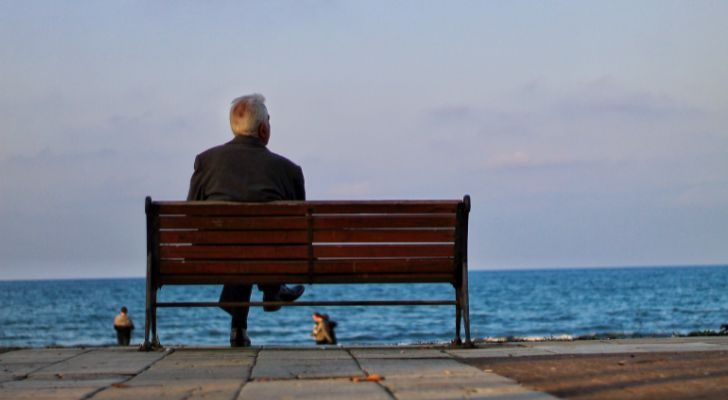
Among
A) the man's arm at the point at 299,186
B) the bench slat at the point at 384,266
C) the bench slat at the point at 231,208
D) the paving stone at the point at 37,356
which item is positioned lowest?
the paving stone at the point at 37,356

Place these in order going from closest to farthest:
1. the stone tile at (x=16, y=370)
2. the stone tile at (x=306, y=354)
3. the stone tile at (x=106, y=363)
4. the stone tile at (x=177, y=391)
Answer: the stone tile at (x=177, y=391), the stone tile at (x=16, y=370), the stone tile at (x=106, y=363), the stone tile at (x=306, y=354)

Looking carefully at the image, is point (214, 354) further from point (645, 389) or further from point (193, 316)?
point (193, 316)

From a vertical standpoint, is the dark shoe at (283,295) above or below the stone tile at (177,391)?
above

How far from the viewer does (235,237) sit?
716 centimetres

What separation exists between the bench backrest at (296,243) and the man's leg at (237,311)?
0.46m

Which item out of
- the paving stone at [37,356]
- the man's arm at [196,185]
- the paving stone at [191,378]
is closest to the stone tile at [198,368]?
the paving stone at [191,378]

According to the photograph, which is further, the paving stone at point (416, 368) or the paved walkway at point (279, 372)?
the paving stone at point (416, 368)

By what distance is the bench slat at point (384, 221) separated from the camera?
719cm

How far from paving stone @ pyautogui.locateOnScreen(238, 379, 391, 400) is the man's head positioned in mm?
2784

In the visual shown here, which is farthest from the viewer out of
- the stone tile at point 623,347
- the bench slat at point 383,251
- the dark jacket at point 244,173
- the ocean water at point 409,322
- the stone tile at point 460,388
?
the ocean water at point 409,322

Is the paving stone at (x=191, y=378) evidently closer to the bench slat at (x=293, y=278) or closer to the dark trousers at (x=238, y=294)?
the bench slat at (x=293, y=278)

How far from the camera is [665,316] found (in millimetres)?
52594

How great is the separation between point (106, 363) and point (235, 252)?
1109 millimetres

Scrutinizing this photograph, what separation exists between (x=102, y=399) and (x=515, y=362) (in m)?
2.30
